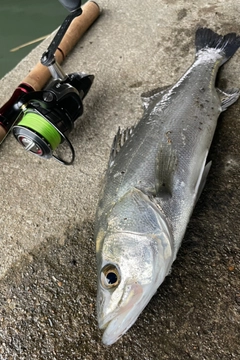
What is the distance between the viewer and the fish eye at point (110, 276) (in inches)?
72.6

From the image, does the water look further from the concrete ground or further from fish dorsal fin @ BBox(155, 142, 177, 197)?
fish dorsal fin @ BBox(155, 142, 177, 197)

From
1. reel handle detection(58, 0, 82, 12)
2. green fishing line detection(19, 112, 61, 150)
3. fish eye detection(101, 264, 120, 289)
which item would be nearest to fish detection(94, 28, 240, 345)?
fish eye detection(101, 264, 120, 289)

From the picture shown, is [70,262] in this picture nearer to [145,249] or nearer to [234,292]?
[145,249]

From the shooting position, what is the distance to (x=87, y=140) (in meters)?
2.98

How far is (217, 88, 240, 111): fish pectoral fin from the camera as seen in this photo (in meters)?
2.69

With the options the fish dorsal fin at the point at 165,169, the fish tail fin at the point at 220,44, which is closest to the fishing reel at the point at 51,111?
the fish dorsal fin at the point at 165,169

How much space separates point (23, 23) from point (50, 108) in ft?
11.4

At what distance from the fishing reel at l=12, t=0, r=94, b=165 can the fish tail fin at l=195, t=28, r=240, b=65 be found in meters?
1.11

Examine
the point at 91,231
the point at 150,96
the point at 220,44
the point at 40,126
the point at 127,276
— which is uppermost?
the point at 220,44

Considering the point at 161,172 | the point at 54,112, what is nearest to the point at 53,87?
the point at 54,112

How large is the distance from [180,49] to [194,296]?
230cm

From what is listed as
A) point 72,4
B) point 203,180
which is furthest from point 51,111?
point 203,180

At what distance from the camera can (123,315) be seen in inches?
71.2

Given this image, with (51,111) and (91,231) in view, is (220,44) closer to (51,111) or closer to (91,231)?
(51,111)
